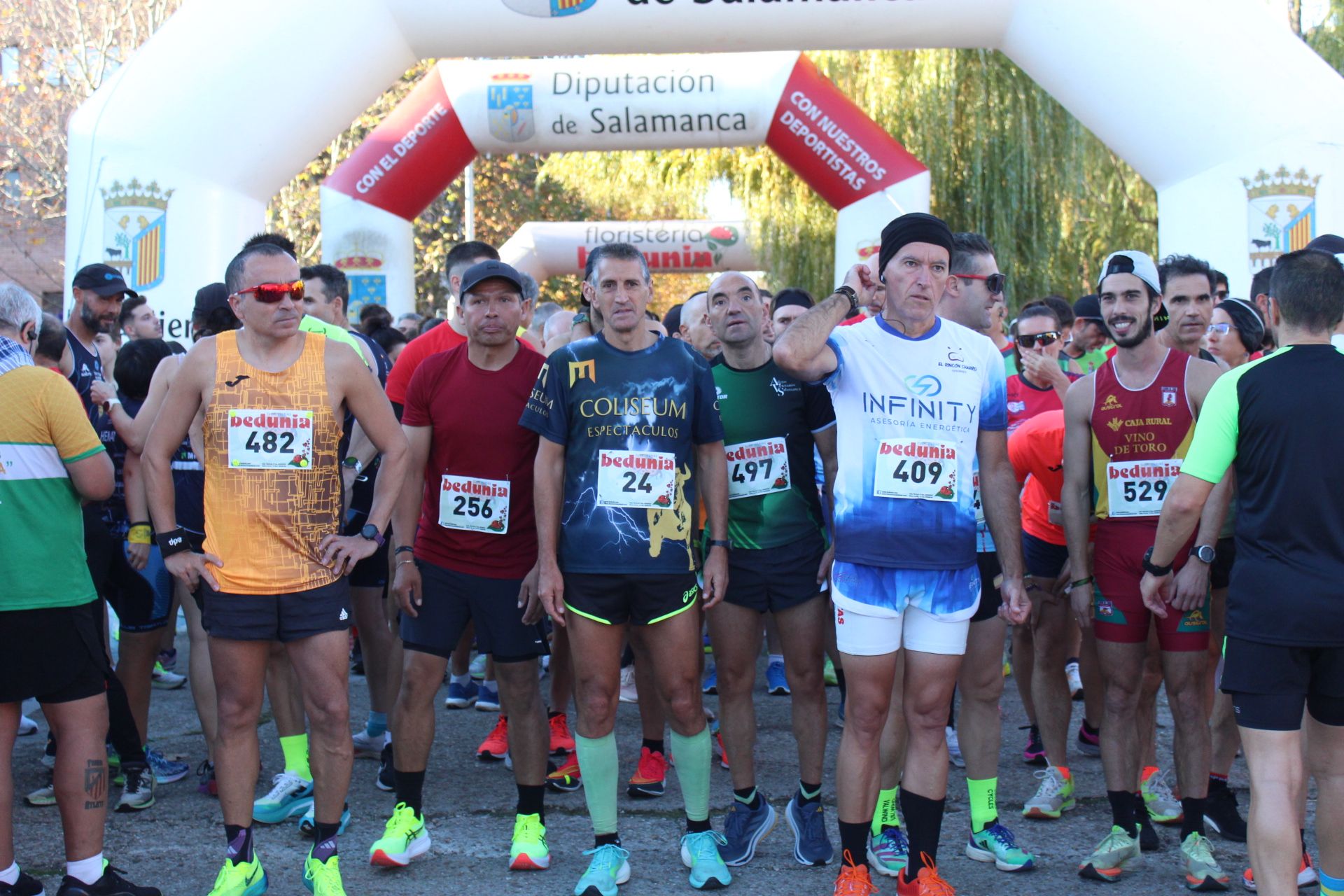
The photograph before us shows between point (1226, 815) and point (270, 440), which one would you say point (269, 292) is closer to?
point (270, 440)

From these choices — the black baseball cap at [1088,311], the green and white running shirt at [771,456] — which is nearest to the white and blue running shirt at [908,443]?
the green and white running shirt at [771,456]

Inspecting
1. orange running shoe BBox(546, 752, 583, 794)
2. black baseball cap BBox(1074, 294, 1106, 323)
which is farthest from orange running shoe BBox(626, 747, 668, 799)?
black baseball cap BBox(1074, 294, 1106, 323)

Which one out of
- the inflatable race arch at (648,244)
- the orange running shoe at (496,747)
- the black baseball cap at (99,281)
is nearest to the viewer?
Result: the orange running shoe at (496,747)

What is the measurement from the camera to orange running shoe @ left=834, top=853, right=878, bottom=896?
369 centimetres

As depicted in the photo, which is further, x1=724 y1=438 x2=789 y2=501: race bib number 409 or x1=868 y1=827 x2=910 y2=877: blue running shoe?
x1=724 y1=438 x2=789 y2=501: race bib number 409

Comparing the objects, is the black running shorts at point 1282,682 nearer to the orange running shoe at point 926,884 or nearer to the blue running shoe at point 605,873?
the orange running shoe at point 926,884

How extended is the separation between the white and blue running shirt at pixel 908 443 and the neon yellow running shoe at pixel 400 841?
5.75 feet

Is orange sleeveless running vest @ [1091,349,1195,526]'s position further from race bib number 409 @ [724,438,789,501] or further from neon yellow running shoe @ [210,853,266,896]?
neon yellow running shoe @ [210,853,266,896]

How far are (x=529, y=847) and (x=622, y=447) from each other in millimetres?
1412

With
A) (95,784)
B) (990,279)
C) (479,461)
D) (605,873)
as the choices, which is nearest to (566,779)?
(605,873)

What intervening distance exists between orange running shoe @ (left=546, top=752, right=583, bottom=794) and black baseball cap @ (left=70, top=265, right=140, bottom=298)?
9.85ft

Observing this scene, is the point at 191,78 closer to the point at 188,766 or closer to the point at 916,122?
the point at 188,766

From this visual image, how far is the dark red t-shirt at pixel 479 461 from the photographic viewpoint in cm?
426

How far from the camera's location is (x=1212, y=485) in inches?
135
